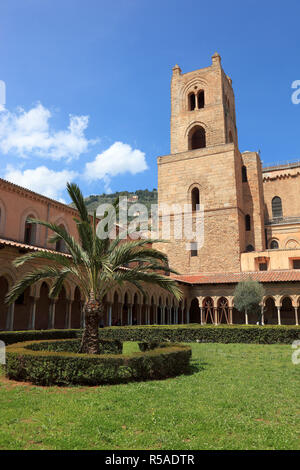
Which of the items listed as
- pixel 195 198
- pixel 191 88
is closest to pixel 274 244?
pixel 195 198

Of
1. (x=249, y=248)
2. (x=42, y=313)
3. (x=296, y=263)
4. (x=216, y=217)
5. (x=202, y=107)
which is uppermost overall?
(x=202, y=107)

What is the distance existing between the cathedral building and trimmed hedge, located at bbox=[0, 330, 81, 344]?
20.7 feet

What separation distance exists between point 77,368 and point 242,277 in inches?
882

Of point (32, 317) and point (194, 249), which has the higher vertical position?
point (194, 249)

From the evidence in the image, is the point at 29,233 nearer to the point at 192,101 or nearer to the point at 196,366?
the point at 196,366

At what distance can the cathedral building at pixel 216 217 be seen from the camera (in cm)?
2716

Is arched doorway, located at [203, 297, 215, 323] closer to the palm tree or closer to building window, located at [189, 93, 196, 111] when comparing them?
building window, located at [189, 93, 196, 111]

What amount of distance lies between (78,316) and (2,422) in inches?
725

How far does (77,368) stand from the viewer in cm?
774

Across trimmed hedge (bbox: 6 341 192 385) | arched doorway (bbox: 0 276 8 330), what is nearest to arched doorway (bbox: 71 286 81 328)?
arched doorway (bbox: 0 276 8 330)

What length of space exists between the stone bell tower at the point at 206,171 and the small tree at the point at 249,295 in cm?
498

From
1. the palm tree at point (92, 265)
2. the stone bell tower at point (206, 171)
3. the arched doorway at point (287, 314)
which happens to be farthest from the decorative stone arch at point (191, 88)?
the palm tree at point (92, 265)

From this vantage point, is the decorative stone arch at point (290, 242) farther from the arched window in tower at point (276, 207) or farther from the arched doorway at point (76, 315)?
the arched doorway at point (76, 315)

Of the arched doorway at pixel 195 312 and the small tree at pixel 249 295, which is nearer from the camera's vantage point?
the small tree at pixel 249 295
